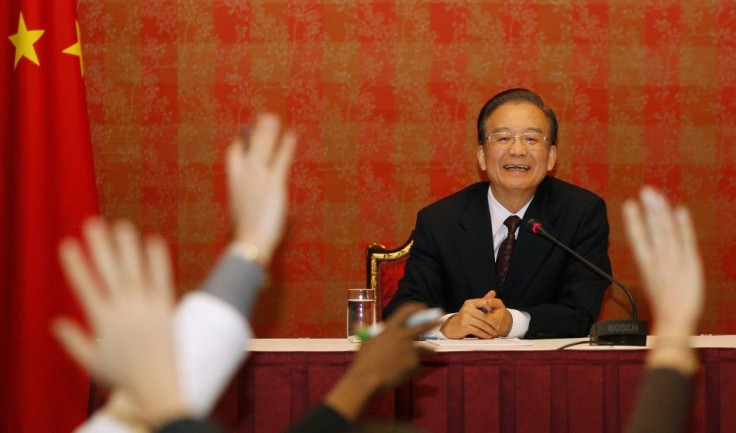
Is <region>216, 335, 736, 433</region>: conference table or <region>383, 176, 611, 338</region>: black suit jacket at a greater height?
<region>383, 176, 611, 338</region>: black suit jacket

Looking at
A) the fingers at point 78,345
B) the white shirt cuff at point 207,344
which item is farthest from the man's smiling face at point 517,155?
the fingers at point 78,345

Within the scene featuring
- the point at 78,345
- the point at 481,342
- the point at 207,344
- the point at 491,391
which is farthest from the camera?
the point at 481,342

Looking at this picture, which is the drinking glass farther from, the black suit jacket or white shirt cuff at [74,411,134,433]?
white shirt cuff at [74,411,134,433]

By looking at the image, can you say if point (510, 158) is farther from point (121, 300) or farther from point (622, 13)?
point (121, 300)

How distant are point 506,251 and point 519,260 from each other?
0.07 metres

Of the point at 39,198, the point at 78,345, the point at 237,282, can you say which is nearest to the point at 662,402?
the point at 237,282

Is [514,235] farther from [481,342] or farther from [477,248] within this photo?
[481,342]

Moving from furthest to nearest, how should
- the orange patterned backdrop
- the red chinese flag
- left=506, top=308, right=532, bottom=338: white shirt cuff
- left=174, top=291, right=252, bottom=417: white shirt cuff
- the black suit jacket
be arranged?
the orange patterned backdrop → the red chinese flag → the black suit jacket → left=506, top=308, right=532, bottom=338: white shirt cuff → left=174, top=291, right=252, bottom=417: white shirt cuff

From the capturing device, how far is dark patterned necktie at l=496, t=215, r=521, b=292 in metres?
3.22

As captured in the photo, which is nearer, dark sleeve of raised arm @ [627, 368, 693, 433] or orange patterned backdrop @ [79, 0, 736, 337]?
dark sleeve of raised arm @ [627, 368, 693, 433]

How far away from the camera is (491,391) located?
2289 millimetres

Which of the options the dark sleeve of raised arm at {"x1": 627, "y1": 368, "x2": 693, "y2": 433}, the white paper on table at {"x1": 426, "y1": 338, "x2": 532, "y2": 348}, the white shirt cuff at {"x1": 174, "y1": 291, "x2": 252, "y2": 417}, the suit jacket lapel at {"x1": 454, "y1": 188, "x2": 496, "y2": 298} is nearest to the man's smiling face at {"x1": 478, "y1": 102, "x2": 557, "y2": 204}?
the suit jacket lapel at {"x1": 454, "y1": 188, "x2": 496, "y2": 298}

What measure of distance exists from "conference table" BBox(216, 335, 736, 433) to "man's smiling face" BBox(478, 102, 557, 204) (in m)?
1.12

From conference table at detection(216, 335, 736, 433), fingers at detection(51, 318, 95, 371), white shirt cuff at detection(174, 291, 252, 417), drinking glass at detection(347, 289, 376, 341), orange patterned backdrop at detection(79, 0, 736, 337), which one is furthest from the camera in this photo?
orange patterned backdrop at detection(79, 0, 736, 337)
